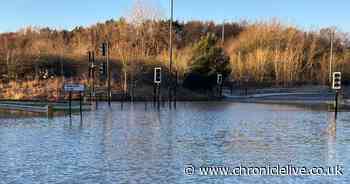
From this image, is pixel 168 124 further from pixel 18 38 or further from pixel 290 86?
pixel 18 38

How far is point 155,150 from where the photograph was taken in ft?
52.2

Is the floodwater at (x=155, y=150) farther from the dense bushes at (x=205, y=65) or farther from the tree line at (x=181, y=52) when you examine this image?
the tree line at (x=181, y=52)

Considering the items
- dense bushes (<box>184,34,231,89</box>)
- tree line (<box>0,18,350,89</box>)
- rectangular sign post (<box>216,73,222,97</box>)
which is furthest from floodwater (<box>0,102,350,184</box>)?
tree line (<box>0,18,350,89</box>)

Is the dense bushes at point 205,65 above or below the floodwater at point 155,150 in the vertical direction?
above

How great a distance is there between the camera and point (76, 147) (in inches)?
645

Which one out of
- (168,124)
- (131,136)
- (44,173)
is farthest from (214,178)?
(168,124)

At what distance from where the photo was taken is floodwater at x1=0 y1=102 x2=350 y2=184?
463 inches

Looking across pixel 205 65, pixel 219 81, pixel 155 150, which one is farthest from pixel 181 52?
pixel 155 150

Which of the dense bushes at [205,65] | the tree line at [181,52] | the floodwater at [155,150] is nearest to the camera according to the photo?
the floodwater at [155,150]

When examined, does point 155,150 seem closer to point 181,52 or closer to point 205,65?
point 205,65

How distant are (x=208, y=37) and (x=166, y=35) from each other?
96.1 ft

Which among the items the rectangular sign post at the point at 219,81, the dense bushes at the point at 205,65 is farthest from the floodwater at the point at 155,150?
the dense bushes at the point at 205,65

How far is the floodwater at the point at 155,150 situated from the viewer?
11773 mm

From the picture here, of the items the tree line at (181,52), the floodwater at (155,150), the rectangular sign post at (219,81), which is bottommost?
the floodwater at (155,150)
